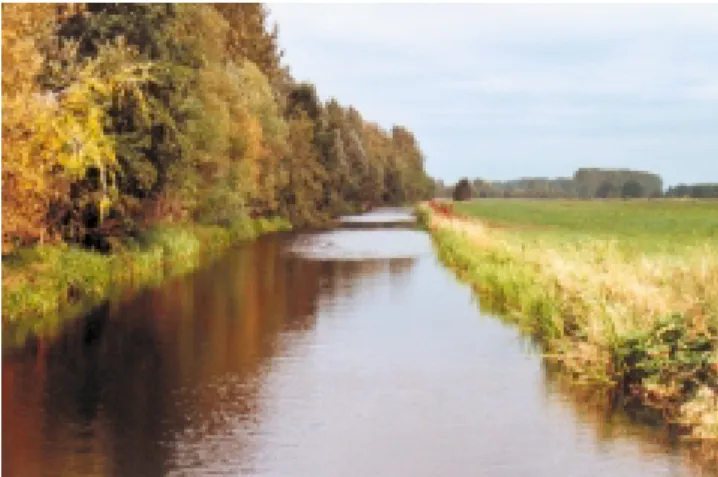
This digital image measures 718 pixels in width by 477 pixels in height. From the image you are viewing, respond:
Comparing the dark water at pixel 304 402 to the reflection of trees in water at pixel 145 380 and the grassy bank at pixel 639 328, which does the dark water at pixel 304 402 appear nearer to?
the reflection of trees in water at pixel 145 380

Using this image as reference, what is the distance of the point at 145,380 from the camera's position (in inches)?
629

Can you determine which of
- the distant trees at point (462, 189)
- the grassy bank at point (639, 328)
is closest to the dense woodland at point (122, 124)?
the grassy bank at point (639, 328)

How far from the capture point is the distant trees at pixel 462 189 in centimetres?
18212

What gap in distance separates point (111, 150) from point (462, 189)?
524 ft

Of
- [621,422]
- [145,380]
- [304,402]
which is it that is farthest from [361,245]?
[621,422]

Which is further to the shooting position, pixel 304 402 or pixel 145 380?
pixel 145 380

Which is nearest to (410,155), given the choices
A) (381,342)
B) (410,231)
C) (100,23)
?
(410,231)

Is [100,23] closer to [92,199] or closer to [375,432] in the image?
[92,199]

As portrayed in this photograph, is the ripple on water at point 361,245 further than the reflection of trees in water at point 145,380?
Yes

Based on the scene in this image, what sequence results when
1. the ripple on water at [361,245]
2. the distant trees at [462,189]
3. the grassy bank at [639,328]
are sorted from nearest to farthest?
the grassy bank at [639,328], the ripple on water at [361,245], the distant trees at [462,189]

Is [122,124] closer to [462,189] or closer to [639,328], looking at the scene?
[639,328]

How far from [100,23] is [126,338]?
49.4 feet

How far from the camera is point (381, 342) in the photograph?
795 inches

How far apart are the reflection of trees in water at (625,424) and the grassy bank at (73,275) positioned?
1034cm
